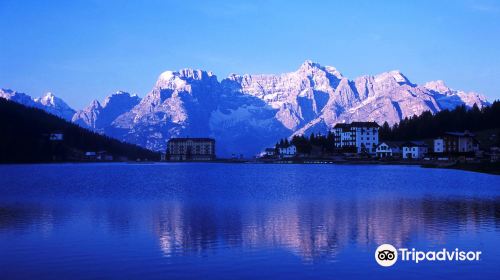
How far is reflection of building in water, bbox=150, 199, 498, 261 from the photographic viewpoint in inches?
1374

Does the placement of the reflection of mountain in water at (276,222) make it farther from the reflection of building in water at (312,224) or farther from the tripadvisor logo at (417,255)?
the tripadvisor logo at (417,255)

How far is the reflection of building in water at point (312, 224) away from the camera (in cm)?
3491

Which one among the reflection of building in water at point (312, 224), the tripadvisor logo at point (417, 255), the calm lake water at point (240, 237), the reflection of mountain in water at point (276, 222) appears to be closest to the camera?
the calm lake water at point (240, 237)

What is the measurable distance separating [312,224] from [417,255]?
12.8 metres

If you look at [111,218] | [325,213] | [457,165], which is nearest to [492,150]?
[457,165]

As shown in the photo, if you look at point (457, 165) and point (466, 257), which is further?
point (457, 165)

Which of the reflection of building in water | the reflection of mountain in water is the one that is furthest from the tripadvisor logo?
the reflection of building in water

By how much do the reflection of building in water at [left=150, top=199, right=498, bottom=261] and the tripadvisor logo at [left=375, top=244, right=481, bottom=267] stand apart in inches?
101

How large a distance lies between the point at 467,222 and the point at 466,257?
1351cm

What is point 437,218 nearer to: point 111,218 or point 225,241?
point 225,241

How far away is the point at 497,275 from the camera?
26953 millimetres

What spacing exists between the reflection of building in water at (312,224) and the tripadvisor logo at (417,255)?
8.43ft

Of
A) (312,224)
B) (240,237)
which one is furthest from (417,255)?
(312,224)

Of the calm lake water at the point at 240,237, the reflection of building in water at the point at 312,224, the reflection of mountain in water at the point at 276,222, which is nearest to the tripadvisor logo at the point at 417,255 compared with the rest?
the calm lake water at the point at 240,237
